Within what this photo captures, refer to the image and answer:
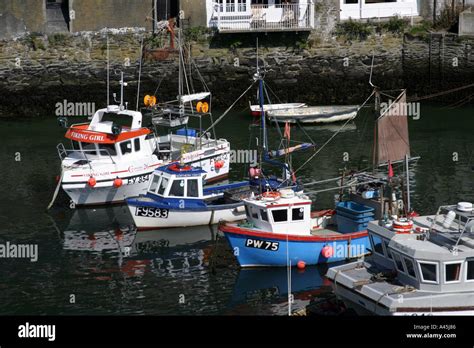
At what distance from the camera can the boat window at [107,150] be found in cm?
3697

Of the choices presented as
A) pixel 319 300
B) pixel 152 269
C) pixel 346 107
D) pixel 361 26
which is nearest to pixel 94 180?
pixel 152 269

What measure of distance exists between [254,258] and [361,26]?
25.3 meters

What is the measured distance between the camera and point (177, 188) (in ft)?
108

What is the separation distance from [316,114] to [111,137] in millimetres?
13074

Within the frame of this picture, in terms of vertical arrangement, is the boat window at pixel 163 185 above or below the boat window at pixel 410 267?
above

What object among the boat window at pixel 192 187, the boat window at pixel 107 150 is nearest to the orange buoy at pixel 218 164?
the boat window at pixel 107 150

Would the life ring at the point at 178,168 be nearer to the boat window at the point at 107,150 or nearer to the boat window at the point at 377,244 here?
the boat window at the point at 107,150

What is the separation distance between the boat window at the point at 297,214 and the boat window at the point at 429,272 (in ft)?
21.7

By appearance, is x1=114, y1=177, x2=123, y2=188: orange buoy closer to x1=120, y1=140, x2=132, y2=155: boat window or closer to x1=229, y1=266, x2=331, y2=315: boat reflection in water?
x1=120, y1=140, x2=132, y2=155: boat window

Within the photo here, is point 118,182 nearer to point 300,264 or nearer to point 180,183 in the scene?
point 180,183

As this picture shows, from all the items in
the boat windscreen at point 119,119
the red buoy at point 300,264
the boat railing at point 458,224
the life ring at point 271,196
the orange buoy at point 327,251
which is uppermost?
the boat windscreen at point 119,119

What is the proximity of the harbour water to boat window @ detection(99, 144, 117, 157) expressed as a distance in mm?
2059

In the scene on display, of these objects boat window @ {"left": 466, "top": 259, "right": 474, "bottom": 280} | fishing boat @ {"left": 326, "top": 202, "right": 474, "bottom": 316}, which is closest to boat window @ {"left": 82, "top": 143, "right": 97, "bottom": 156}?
fishing boat @ {"left": 326, "top": 202, "right": 474, "bottom": 316}

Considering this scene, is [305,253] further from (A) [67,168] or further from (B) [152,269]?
(A) [67,168]
